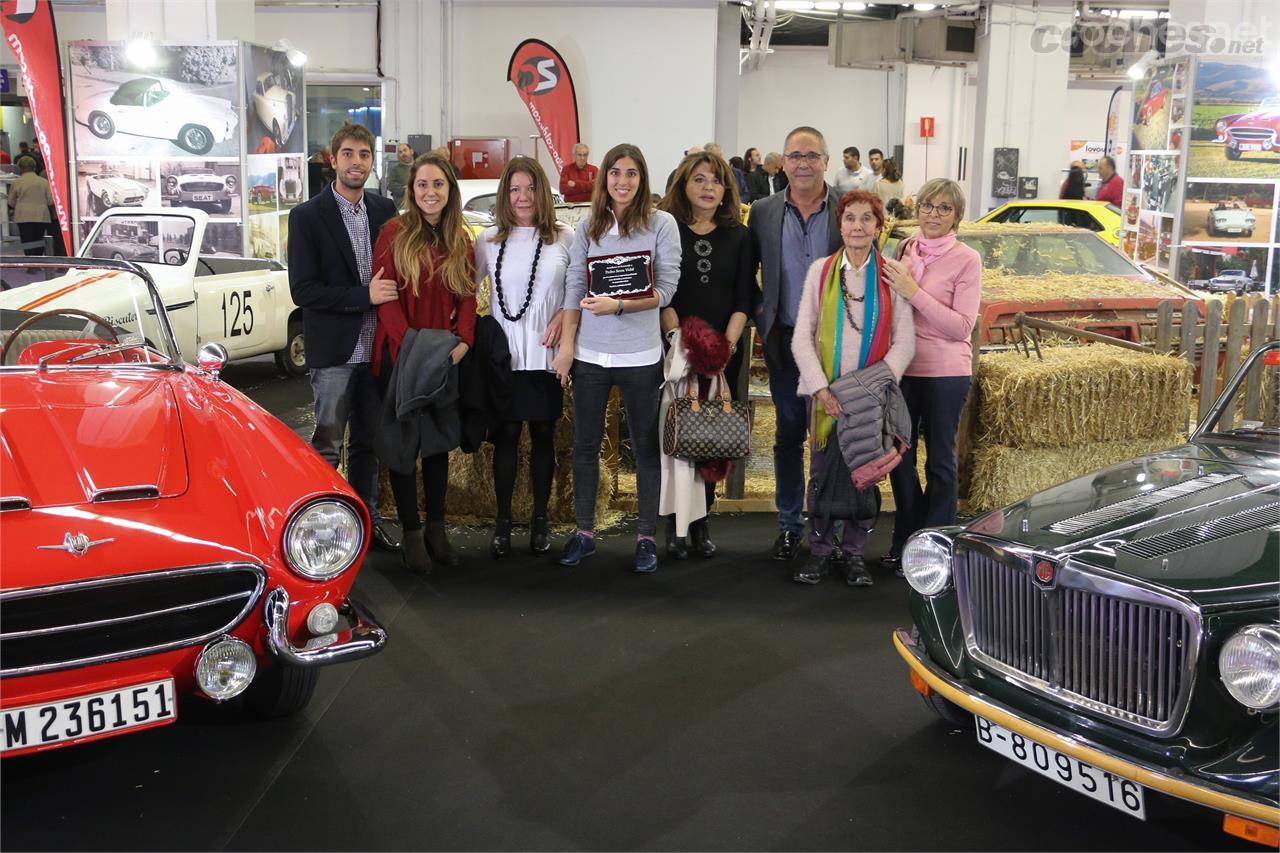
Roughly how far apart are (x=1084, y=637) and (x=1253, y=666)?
44cm

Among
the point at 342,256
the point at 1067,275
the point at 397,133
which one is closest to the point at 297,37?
the point at 397,133

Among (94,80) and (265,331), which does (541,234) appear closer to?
(265,331)

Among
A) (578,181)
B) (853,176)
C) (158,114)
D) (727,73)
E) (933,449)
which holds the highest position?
(727,73)

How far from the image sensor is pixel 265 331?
9.80 meters

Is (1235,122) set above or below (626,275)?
above

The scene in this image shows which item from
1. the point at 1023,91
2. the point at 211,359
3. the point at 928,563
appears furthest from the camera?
the point at 1023,91

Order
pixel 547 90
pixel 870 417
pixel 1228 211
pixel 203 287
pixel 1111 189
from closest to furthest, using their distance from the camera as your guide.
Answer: pixel 870 417
pixel 203 287
pixel 1228 211
pixel 1111 189
pixel 547 90

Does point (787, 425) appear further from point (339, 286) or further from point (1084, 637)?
point (1084, 637)

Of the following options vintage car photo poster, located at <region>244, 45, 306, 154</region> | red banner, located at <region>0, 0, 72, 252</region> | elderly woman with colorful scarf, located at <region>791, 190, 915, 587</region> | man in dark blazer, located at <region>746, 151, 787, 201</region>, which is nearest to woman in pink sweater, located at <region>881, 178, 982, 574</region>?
elderly woman with colorful scarf, located at <region>791, 190, 915, 587</region>

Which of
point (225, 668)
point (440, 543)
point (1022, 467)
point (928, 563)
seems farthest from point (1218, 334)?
point (225, 668)

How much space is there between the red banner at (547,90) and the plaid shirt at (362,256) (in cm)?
1505

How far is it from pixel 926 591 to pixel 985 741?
0.48 meters

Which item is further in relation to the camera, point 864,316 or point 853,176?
point 853,176

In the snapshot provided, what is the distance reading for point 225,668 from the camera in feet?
10.6
